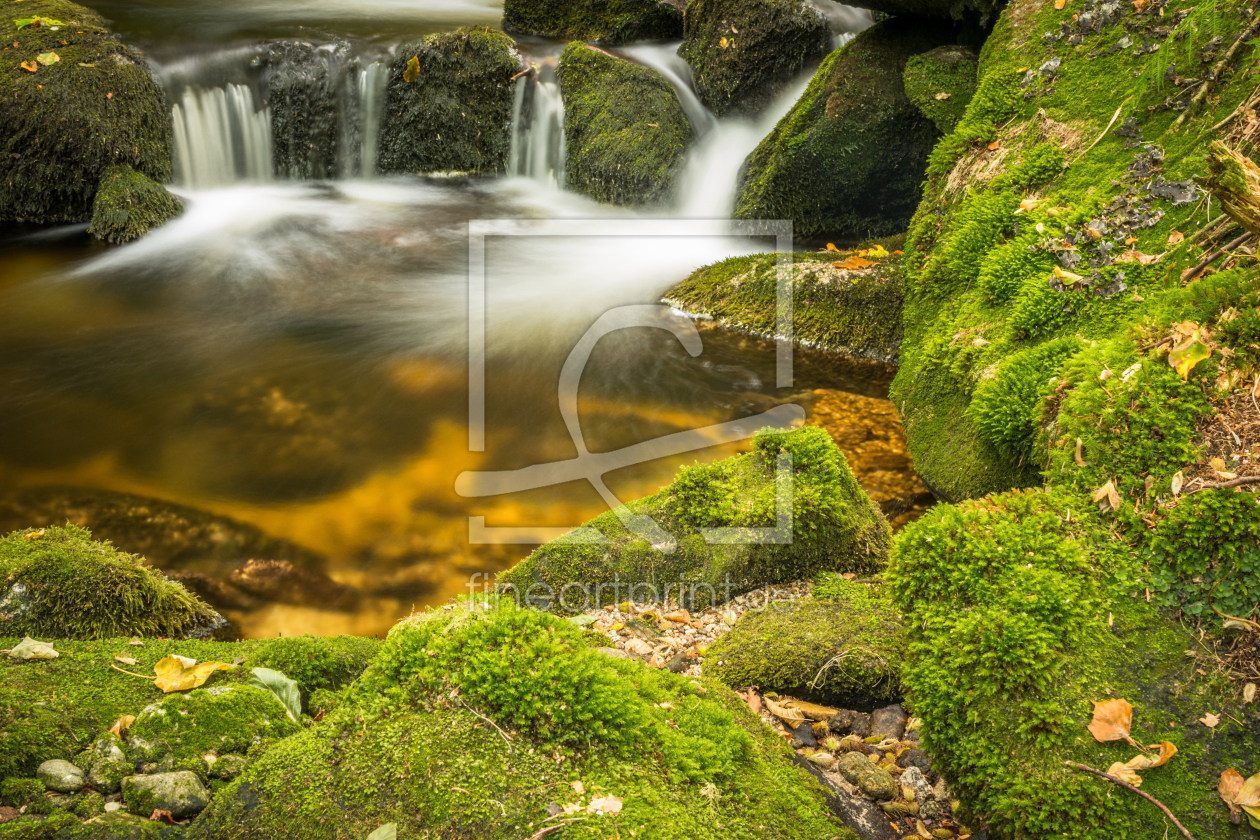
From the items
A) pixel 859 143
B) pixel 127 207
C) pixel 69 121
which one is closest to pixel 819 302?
pixel 859 143

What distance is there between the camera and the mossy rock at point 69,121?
10.3 m

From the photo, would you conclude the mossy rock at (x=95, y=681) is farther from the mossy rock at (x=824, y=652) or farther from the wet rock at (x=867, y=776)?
the wet rock at (x=867, y=776)

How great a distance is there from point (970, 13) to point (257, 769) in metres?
9.29

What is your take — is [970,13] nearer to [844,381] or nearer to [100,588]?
[844,381]

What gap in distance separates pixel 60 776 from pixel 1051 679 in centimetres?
286

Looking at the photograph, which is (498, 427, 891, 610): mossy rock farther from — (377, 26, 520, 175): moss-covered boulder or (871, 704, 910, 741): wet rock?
(377, 26, 520, 175): moss-covered boulder

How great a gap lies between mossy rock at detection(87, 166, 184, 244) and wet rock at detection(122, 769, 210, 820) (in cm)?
1050

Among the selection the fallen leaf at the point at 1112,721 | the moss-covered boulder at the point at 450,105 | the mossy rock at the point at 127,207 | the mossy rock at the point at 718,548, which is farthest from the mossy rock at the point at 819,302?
the mossy rock at the point at 127,207

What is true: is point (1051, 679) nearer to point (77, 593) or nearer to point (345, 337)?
point (77, 593)

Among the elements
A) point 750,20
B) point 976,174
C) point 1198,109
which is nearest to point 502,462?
point 976,174

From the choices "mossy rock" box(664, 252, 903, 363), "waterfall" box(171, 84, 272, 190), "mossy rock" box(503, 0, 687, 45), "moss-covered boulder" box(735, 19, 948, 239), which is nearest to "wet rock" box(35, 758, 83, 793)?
"mossy rock" box(664, 252, 903, 363)

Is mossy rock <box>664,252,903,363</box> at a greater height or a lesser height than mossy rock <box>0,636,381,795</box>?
greater

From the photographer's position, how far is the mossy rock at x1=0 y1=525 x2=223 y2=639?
3244 millimetres

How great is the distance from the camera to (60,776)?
1.93 metres
